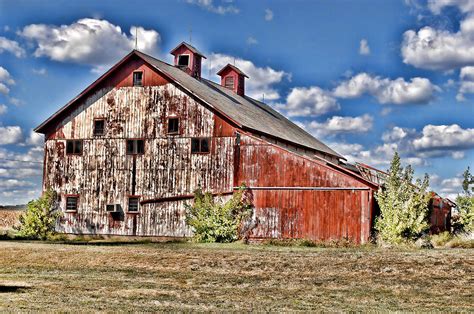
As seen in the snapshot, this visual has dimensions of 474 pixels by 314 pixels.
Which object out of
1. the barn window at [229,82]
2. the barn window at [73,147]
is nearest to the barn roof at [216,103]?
the barn window at [73,147]

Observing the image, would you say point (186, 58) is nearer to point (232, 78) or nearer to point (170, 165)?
point (232, 78)

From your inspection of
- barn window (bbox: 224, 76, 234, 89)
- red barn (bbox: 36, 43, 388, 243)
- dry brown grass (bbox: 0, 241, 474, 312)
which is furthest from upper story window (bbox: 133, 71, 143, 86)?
barn window (bbox: 224, 76, 234, 89)

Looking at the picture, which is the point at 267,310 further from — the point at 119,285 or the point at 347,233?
the point at 347,233

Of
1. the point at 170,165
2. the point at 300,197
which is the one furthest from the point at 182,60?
the point at 300,197

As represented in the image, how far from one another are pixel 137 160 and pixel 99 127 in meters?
3.43

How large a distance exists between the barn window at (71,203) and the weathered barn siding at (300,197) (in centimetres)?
1102

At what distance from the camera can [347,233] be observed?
34.2 meters

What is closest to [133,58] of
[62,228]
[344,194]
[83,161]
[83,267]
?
[83,161]

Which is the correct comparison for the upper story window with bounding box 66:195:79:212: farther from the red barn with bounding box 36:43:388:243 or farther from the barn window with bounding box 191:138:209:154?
the barn window with bounding box 191:138:209:154

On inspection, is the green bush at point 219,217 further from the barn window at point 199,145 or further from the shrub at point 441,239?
the shrub at point 441,239

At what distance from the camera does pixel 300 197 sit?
35219mm

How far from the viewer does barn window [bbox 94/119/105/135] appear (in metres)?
41.0

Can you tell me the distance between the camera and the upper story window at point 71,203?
41.2 meters

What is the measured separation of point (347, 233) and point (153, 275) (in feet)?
46.9
